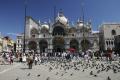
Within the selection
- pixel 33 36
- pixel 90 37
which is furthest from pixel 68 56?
pixel 33 36

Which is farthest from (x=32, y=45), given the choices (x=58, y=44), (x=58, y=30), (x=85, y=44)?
(x=85, y=44)

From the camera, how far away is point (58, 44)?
90.2m

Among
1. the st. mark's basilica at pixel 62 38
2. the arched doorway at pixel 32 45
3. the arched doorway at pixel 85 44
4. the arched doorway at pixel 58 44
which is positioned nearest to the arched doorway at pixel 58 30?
the st. mark's basilica at pixel 62 38

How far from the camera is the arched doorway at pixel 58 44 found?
296 feet

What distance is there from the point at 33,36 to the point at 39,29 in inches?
278

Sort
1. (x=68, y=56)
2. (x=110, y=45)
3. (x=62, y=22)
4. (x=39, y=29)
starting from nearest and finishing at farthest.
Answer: (x=68, y=56), (x=110, y=45), (x=62, y=22), (x=39, y=29)

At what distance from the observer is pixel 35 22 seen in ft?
342

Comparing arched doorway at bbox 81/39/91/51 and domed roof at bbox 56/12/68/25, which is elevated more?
domed roof at bbox 56/12/68/25

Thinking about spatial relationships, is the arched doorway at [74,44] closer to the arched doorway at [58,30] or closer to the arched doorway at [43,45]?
the arched doorway at [58,30]

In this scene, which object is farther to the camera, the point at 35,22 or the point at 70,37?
the point at 35,22

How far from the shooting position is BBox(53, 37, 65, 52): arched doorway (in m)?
90.2

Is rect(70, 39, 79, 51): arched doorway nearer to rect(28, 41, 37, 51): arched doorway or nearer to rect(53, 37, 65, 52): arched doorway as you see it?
rect(53, 37, 65, 52): arched doorway

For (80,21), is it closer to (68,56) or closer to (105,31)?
(105,31)

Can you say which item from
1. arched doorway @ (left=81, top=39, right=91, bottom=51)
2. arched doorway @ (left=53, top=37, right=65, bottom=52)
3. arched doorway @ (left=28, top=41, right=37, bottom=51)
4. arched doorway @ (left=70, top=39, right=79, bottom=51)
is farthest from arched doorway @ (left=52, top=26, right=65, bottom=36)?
arched doorway @ (left=81, top=39, right=91, bottom=51)
